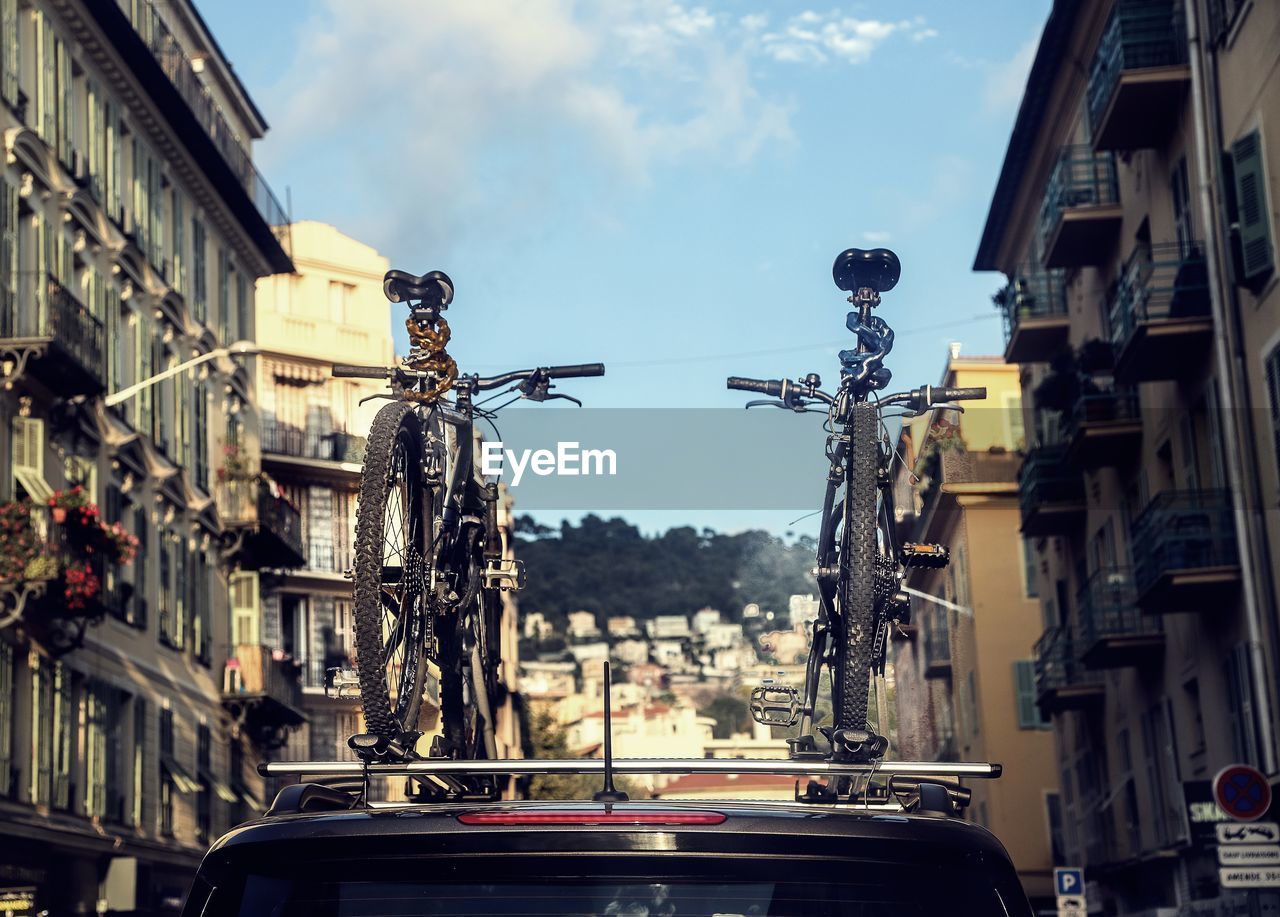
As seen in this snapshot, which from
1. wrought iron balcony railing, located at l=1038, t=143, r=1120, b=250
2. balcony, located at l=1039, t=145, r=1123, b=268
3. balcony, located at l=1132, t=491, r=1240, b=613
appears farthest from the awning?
balcony, located at l=1132, t=491, r=1240, b=613

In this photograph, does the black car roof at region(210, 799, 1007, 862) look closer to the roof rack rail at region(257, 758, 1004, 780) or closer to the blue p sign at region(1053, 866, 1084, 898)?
the roof rack rail at region(257, 758, 1004, 780)

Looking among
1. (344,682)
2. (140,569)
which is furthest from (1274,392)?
(140,569)

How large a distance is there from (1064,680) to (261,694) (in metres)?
14.8

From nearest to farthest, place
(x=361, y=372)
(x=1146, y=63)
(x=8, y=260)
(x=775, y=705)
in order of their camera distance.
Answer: (x=775, y=705) < (x=361, y=372) < (x=1146, y=63) < (x=8, y=260)

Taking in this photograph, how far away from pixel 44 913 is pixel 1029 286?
19.7 metres

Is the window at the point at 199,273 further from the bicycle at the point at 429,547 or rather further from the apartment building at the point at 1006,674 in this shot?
the bicycle at the point at 429,547

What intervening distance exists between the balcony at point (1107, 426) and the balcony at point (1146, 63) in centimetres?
492

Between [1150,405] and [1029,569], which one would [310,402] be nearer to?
[1029,569]

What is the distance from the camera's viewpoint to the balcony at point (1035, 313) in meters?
36.7

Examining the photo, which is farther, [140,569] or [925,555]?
[140,569]

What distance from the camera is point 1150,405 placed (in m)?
30.2

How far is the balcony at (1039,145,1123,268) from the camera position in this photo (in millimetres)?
32188

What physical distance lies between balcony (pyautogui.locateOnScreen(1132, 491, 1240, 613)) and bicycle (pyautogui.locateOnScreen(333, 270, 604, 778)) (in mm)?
17034

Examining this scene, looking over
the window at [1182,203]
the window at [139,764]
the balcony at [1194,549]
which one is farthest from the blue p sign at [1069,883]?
the window at [139,764]
